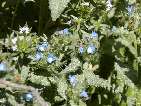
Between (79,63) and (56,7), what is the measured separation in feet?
1.59

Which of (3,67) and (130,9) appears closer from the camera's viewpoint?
(3,67)

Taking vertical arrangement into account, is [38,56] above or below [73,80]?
above

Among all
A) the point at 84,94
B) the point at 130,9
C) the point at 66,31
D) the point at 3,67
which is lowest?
the point at 84,94

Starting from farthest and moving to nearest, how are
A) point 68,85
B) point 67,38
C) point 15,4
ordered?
point 15,4 → point 67,38 → point 68,85

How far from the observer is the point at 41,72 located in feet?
9.40

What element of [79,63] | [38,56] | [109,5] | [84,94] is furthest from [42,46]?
[109,5]

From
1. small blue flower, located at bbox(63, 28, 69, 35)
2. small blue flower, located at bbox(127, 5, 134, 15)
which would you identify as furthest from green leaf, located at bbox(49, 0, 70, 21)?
small blue flower, located at bbox(127, 5, 134, 15)

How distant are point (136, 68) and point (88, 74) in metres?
0.30

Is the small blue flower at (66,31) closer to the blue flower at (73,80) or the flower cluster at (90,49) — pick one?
the flower cluster at (90,49)

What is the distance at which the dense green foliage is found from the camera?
2729 mm

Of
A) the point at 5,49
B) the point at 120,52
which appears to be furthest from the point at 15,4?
the point at 120,52

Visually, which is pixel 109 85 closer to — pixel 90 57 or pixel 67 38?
pixel 90 57

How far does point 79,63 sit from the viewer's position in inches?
113

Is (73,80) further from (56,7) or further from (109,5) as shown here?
(109,5)
